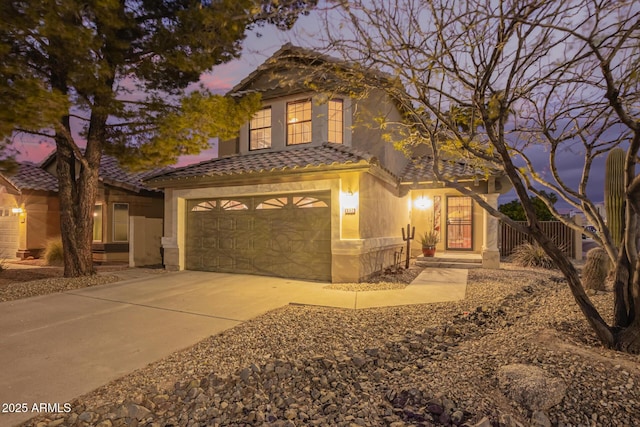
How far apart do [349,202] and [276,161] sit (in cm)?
271

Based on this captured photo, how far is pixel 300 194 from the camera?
9.07 meters

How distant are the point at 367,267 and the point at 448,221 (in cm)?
661

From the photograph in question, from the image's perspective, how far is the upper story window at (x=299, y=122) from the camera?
1120 centimetres

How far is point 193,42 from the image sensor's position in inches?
325

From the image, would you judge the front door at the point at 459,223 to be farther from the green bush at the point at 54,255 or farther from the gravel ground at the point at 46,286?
the green bush at the point at 54,255

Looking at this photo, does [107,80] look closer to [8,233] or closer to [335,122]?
[335,122]

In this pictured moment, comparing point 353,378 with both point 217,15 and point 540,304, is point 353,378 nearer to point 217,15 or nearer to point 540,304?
point 540,304

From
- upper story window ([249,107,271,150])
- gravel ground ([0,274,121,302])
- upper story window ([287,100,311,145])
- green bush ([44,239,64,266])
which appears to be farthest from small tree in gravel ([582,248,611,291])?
green bush ([44,239,64,266])

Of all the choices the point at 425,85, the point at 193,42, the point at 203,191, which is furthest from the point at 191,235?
the point at 425,85

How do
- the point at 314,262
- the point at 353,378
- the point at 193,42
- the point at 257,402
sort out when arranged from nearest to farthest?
the point at 257,402 → the point at 353,378 → the point at 193,42 → the point at 314,262

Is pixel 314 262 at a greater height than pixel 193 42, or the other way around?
pixel 193 42

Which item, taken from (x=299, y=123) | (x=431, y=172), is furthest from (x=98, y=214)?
(x=431, y=172)

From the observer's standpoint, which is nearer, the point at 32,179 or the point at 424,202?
the point at 424,202

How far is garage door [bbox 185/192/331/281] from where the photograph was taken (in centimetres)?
884
